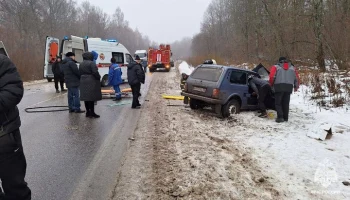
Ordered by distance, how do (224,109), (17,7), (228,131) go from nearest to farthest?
(228,131) → (224,109) → (17,7)

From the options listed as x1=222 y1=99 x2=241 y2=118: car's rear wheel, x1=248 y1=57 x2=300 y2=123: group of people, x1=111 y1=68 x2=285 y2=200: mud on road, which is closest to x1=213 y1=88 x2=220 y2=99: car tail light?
x1=222 y1=99 x2=241 y2=118: car's rear wheel

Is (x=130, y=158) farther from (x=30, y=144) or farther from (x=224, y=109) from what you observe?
(x=224, y=109)

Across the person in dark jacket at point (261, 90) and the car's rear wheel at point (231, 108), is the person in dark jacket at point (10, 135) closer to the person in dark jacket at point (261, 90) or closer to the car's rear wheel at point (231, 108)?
the car's rear wheel at point (231, 108)

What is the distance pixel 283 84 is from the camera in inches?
292

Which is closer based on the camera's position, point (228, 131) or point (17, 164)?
point (17, 164)

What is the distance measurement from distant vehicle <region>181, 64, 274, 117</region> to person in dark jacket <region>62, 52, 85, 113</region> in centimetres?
349

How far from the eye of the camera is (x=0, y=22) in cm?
3997

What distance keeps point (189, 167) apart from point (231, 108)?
14.0ft

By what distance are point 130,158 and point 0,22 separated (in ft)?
146

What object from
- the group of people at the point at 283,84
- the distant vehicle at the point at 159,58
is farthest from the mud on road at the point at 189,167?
the distant vehicle at the point at 159,58

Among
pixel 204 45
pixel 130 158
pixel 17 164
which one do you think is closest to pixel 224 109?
pixel 130 158

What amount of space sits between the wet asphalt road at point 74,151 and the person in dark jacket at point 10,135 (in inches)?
37.3
